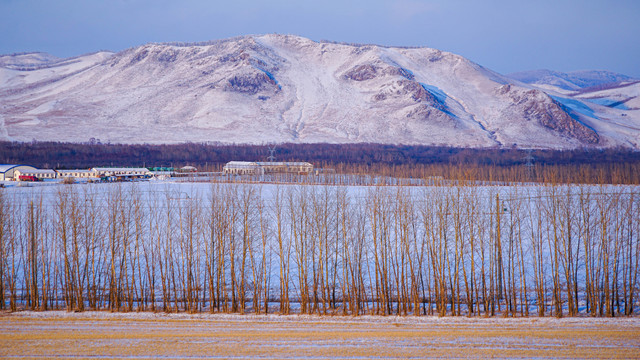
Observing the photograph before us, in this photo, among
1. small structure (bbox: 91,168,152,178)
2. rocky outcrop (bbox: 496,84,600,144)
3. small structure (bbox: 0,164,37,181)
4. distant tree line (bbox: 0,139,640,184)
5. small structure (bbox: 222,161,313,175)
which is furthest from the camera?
rocky outcrop (bbox: 496,84,600,144)

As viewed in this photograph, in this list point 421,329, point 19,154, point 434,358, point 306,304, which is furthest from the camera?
point 19,154

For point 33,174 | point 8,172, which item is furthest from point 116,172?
point 8,172

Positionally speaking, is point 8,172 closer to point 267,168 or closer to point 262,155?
point 267,168

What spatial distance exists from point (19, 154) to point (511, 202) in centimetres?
12358

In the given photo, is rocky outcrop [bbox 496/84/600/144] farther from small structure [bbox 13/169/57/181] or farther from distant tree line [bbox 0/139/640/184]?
small structure [bbox 13/169/57/181]

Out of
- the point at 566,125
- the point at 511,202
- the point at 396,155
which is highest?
the point at 566,125

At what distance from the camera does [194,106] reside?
198 metres

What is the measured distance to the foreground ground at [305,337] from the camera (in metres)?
17.9

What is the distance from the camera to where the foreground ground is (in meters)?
17.9

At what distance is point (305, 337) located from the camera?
1942cm

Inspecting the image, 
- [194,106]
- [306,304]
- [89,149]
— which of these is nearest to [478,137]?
[194,106]

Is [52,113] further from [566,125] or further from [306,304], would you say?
[306,304]

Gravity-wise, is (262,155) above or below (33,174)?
above

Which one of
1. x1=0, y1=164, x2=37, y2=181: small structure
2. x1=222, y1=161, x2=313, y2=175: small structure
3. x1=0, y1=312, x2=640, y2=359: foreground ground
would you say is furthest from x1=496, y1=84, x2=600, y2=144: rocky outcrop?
x1=0, y1=312, x2=640, y2=359: foreground ground
